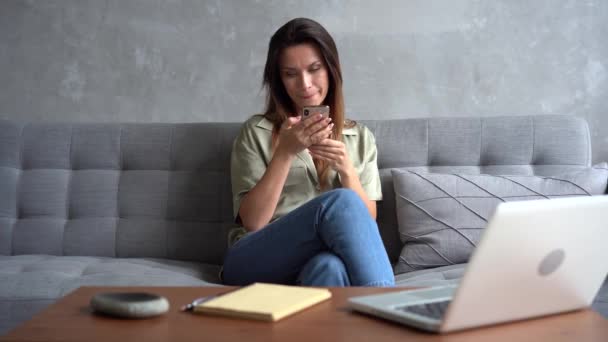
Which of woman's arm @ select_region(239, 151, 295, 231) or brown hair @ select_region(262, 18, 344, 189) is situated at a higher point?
brown hair @ select_region(262, 18, 344, 189)

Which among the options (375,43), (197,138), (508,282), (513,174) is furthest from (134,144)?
(508,282)

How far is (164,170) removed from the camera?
230 centimetres

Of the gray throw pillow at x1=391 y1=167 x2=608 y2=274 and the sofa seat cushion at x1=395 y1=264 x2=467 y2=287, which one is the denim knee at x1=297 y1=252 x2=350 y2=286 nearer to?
the sofa seat cushion at x1=395 y1=264 x2=467 y2=287

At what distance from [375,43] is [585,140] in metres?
0.91

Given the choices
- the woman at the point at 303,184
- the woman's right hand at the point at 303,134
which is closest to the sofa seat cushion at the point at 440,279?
the woman at the point at 303,184

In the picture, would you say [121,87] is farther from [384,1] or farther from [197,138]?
[384,1]

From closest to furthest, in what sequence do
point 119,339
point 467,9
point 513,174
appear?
point 119,339, point 513,174, point 467,9

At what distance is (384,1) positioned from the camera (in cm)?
275

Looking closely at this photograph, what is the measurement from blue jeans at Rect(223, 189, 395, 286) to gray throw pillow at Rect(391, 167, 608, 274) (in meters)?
0.52

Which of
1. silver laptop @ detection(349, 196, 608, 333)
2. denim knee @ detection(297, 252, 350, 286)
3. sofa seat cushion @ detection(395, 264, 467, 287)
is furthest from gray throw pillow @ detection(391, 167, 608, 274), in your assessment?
silver laptop @ detection(349, 196, 608, 333)

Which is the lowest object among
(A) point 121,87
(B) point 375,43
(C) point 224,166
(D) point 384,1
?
(C) point 224,166

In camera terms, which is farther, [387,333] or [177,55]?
[177,55]

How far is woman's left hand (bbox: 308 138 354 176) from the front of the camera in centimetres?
194

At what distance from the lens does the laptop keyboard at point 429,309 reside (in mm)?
931
